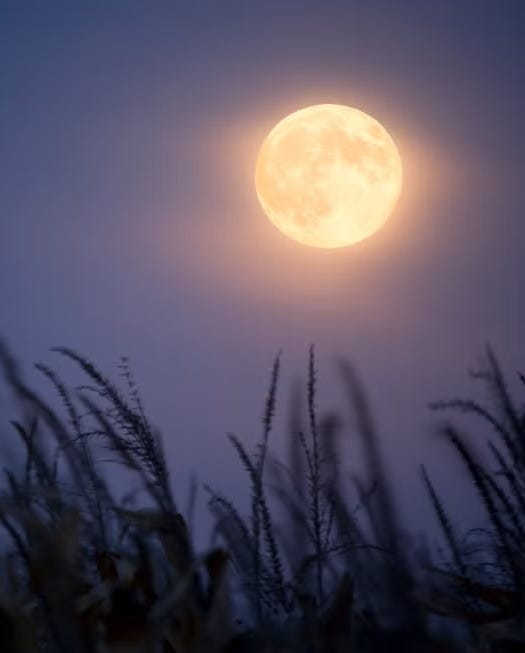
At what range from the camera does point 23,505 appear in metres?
1.65

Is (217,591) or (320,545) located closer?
(217,591)

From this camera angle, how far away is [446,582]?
6.63ft

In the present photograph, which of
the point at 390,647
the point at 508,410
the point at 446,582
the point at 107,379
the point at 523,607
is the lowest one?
the point at 390,647

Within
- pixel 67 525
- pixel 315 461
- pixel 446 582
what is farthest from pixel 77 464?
pixel 446 582

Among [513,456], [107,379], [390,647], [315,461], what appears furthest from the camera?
[315,461]

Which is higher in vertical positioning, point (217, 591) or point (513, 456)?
point (513, 456)

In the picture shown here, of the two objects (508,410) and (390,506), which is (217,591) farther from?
(508,410)

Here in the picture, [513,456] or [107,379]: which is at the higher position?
[107,379]

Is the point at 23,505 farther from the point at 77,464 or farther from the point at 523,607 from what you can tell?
the point at 523,607

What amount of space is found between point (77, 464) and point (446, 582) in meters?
1.21

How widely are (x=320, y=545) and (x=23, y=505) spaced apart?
87cm

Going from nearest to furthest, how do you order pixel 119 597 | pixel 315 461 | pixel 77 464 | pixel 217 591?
pixel 119 597 → pixel 217 591 → pixel 315 461 → pixel 77 464

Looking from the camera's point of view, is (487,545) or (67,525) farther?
(487,545)

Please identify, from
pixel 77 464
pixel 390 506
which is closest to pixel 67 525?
pixel 77 464
